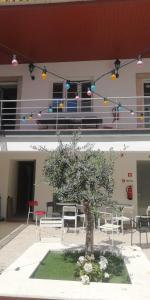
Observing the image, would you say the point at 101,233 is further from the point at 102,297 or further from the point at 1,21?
the point at 1,21

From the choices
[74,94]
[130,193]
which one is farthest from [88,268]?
[74,94]

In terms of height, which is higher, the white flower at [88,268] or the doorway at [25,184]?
the doorway at [25,184]

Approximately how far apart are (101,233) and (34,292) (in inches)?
233

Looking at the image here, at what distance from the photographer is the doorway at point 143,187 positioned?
12672mm

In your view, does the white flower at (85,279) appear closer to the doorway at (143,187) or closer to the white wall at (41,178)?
the white wall at (41,178)

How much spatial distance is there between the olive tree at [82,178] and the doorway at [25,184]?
8095 millimetres

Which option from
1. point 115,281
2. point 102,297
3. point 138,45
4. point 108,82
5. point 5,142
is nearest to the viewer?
point 102,297

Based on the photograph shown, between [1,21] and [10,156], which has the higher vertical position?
[1,21]

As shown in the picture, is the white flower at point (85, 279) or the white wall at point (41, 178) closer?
the white flower at point (85, 279)

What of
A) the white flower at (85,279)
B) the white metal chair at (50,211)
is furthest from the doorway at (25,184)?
the white flower at (85,279)

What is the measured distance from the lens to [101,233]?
1055 centimetres

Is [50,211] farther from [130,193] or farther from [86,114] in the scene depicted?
[86,114]

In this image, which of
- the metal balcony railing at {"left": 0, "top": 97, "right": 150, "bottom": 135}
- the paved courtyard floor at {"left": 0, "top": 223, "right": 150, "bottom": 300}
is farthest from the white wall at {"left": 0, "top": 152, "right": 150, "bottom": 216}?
the paved courtyard floor at {"left": 0, "top": 223, "right": 150, "bottom": 300}

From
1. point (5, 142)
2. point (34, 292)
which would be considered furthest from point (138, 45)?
point (34, 292)
